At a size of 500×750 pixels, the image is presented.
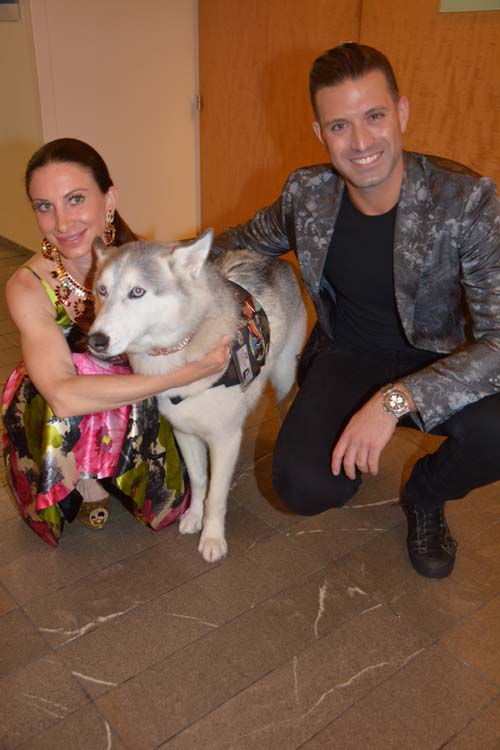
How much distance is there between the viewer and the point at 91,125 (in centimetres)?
436

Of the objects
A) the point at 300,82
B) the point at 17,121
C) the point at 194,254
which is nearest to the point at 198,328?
the point at 194,254

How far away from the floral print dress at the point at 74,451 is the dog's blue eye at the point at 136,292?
1.29 feet

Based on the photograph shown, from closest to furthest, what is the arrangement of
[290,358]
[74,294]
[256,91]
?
[74,294] → [290,358] → [256,91]

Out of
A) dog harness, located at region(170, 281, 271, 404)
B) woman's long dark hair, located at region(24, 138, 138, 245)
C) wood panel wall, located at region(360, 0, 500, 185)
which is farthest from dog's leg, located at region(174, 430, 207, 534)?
wood panel wall, located at region(360, 0, 500, 185)

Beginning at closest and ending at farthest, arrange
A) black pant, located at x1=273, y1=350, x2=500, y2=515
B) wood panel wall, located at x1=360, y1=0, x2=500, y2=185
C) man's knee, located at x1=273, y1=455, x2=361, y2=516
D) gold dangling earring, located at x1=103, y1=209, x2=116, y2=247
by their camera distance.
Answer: black pant, located at x1=273, y1=350, x2=500, y2=515, man's knee, located at x1=273, y1=455, x2=361, y2=516, gold dangling earring, located at x1=103, y1=209, x2=116, y2=247, wood panel wall, located at x1=360, y1=0, x2=500, y2=185

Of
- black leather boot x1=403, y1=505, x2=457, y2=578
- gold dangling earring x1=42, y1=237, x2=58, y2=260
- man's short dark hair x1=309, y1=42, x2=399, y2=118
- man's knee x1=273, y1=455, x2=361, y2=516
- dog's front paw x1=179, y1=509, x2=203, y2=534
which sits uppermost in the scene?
man's short dark hair x1=309, y1=42, x2=399, y2=118

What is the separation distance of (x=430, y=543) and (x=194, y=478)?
2.57 feet

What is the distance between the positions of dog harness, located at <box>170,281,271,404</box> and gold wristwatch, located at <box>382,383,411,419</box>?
0.44m

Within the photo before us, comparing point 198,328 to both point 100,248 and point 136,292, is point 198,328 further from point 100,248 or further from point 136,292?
point 100,248

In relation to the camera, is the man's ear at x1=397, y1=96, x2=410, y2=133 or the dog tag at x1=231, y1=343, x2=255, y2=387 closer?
the man's ear at x1=397, y1=96, x2=410, y2=133

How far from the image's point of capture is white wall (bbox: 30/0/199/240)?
408 cm

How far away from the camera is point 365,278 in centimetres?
193

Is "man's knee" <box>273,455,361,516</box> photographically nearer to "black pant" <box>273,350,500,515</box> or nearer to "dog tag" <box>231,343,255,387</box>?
"black pant" <box>273,350,500,515</box>

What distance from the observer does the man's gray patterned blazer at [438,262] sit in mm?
1652
